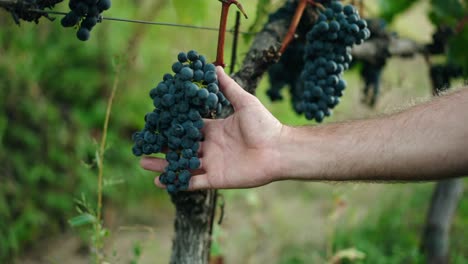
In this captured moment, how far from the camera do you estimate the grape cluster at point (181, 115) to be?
125cm

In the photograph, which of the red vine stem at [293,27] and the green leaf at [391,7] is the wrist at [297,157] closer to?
the red vine stem at [293,27]

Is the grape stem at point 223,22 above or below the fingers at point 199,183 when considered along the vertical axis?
above

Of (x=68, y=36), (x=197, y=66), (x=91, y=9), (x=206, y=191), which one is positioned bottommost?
(x=206, y=191)

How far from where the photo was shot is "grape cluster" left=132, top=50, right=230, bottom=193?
125 centimetres

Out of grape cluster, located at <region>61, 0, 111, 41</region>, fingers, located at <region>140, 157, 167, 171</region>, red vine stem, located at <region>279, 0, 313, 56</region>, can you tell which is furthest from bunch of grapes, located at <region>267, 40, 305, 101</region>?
grape cluster, located at <region>61, 0, 111, 41</region>

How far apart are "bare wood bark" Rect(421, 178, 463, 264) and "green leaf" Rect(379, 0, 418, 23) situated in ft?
3.42

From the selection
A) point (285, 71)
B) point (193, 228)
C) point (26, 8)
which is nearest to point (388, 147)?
point (193, 228)

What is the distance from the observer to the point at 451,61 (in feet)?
8.27

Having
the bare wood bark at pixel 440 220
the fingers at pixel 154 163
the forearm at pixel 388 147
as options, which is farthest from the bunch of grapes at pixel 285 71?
the bare wood bark at pixel 440 220

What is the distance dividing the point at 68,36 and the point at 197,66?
2.80 meters

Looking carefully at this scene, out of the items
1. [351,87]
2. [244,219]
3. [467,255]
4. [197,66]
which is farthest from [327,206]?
[197,66]

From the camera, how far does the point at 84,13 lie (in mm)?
1199

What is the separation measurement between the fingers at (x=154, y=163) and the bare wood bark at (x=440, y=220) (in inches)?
82.6

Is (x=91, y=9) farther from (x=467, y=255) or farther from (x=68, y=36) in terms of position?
(x=467, y=255)
